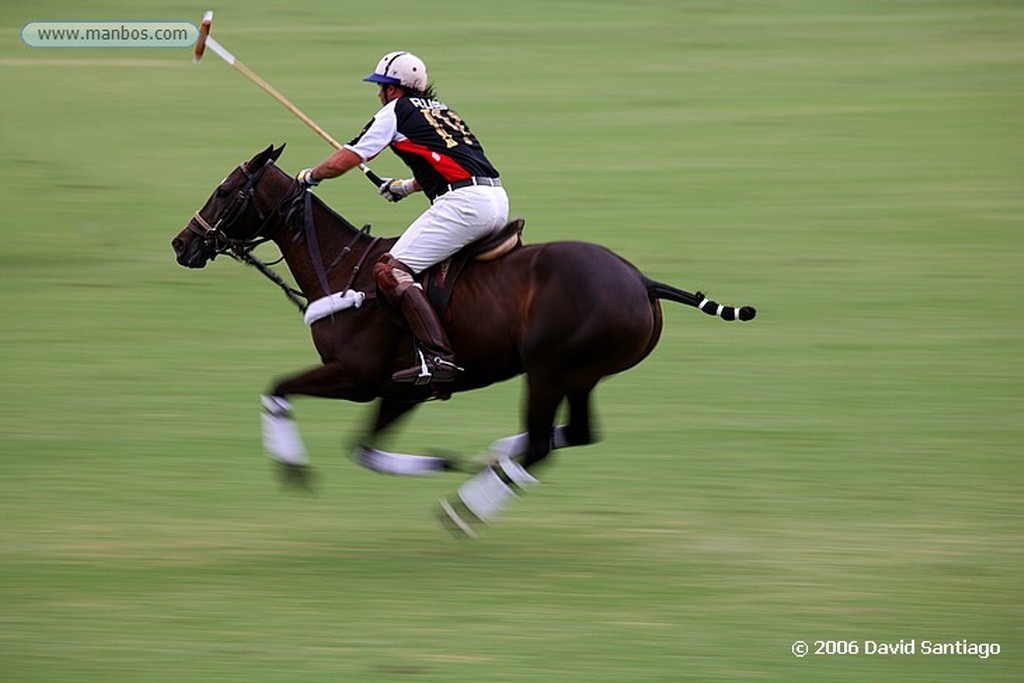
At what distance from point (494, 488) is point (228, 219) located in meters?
2.12

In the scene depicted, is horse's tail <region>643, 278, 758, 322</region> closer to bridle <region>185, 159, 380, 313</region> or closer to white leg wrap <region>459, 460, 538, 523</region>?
white leg wrap <region>459, 460, 538, 523</region>

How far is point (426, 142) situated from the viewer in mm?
9273

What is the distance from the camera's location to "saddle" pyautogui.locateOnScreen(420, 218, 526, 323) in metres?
9.28

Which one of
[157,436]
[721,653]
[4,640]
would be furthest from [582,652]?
[157,436]

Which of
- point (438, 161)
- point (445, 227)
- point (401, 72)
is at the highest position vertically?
point (401, 72)

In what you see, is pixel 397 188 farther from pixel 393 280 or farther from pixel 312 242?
pixel 393 280

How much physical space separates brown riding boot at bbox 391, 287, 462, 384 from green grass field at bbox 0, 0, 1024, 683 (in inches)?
38.0

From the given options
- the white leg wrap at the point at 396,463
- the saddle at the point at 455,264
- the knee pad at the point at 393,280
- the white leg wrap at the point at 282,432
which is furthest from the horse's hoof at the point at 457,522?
the knee pad at the point at 393,280

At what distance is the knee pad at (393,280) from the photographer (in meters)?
9.12

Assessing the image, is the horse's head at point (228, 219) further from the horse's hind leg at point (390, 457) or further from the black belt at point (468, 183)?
the horse's hind leg at point (390, 457)

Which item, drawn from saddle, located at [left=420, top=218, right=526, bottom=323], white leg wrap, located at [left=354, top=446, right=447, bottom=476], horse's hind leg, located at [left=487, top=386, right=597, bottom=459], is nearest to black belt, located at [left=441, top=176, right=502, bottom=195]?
saddle, located at [left=420, top=218, right=526, bottom=323]

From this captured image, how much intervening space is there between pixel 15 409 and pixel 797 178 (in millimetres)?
11030

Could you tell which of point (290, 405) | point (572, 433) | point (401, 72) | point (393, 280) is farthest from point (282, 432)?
point (401, 72)

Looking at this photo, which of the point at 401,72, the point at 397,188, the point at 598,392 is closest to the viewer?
the point at 401,72
